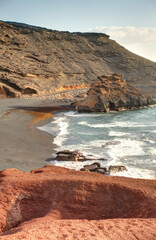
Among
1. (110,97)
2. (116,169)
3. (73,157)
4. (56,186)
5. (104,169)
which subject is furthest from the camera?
(110,97)

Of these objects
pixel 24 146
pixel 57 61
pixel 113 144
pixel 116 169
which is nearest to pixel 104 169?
pixel 116 169

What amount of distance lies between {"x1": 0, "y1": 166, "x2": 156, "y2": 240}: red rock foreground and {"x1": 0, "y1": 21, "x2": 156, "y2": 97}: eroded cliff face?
36535 millimetres

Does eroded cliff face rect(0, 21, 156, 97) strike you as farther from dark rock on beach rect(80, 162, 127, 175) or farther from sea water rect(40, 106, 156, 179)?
dark rock on beach rect(80, 162, 127, 175)

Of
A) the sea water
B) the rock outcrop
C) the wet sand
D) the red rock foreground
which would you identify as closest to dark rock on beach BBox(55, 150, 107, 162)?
the sea water

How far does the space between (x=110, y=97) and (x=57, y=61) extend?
2837 centimetres

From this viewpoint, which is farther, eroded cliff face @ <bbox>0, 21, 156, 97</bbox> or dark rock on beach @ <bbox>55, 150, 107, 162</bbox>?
eroded cliff face @ <bbox>0, 21, 156, 97</bbox>

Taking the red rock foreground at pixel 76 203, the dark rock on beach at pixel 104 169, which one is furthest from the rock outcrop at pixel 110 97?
the red rock foreground at pixel 76 203

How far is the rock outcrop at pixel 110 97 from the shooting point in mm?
29453

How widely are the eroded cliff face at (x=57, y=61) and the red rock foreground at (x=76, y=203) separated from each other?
120ft

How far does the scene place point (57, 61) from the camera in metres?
55.1

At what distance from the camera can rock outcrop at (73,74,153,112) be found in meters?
29.5

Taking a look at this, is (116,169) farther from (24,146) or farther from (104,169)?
(24,146)

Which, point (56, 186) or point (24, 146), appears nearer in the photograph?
point (56, 186)

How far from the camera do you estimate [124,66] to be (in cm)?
7456
